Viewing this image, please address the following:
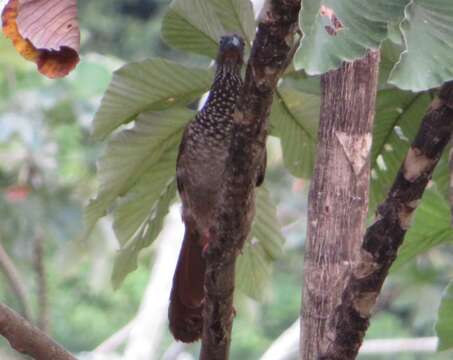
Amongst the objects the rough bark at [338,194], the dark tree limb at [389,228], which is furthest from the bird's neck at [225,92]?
the dark tree limb at [389,228]

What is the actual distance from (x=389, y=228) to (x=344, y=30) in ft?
1.11

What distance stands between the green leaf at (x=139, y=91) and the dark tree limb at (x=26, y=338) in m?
0.58

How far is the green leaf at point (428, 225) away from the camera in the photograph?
1989mm

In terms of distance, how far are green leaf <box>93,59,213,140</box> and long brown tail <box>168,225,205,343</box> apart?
434 mm

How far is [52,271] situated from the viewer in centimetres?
822

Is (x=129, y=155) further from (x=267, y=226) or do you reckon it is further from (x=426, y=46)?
(x=426, y=46)

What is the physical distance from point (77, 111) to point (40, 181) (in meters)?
0.43

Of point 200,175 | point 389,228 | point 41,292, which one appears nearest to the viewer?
point 389,228

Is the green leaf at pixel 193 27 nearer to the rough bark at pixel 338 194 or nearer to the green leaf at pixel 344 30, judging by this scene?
the rough bark at pixel 338 194

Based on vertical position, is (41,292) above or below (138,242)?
below

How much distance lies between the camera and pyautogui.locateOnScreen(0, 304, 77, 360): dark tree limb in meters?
1.48

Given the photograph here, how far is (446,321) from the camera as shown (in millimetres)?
1953

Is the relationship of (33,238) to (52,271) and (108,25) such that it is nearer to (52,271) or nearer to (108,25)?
(52,271)

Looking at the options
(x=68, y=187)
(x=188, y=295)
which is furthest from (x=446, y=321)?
(x=68, y=187)
